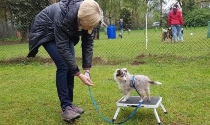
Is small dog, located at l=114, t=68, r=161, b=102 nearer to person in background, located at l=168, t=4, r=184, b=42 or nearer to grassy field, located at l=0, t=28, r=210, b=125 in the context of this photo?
grassy field, located at l=0, t=28, r=210, b=125

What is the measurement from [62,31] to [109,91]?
2.19m

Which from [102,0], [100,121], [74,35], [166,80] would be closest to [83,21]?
[74,35]

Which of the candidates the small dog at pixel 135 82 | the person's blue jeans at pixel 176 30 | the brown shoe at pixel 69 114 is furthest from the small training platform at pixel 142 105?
the person's blue jeans at pixel 176 30

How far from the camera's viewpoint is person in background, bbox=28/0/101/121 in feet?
9.93

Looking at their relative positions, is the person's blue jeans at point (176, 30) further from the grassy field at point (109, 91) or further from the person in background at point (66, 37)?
the person in background at point (66, 37)

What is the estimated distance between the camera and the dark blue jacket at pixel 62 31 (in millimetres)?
3126

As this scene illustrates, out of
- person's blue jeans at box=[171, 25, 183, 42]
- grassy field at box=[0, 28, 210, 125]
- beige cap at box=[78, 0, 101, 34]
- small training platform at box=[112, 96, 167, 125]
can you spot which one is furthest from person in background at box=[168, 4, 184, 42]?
beige cap at box=[78, 0, 101, 34]

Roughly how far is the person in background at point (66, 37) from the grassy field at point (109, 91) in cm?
49

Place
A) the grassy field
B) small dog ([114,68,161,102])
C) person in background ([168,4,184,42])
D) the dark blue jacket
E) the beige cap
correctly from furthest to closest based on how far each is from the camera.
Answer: person in background ([168,4,184,42]) < the grassy field < small dog ([114,68,161,102]) < the dark blue jacket < the beige cap

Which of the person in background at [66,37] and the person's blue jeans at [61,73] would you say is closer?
the person in background at [66,37]

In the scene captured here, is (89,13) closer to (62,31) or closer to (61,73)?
(62,31)

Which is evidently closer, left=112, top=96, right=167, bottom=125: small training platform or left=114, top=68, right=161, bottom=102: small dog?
left=112, top=96, right=167, bottom=125: small training platform

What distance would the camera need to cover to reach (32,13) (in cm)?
880

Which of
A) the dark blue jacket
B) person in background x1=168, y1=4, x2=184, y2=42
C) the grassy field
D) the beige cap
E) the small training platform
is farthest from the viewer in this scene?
person in background x1=168, y1=4, x2=184, y2=42
